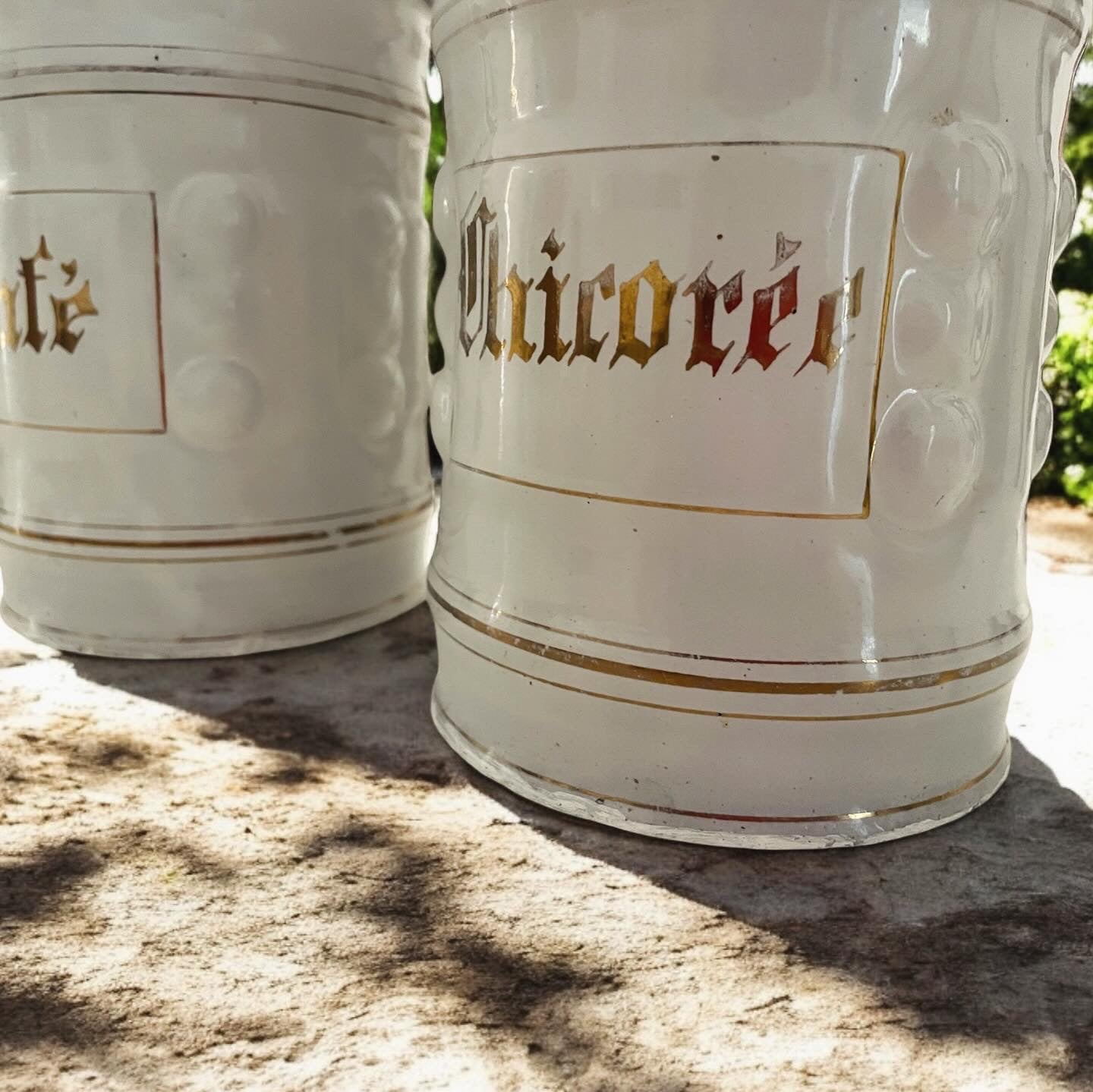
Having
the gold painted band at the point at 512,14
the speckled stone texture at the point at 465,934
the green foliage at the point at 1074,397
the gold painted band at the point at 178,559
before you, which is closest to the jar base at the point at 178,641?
the gold painted band at the point at 178,559

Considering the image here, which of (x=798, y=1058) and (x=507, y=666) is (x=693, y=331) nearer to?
(x=507, y=666)

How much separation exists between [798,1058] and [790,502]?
0.50 m

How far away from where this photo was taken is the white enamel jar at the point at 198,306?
146cm

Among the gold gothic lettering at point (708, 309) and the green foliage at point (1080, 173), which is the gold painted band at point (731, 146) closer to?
the gold gothic lettering at point (708, 309)

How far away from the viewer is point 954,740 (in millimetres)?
1159

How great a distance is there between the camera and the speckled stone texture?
2.63 ft

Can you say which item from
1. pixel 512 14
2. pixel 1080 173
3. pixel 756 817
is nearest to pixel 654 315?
pixel 512 14

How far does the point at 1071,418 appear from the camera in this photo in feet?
10.4

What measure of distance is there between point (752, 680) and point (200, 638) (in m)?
0.91

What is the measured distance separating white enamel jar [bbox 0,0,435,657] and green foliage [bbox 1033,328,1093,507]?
214cm

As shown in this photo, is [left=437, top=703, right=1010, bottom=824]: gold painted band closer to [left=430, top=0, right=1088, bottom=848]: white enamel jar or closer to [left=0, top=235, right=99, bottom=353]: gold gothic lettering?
[left=430, top=0, right=1088, bottom=848]: white enamel jar

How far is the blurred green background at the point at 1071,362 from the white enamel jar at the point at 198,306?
118cm

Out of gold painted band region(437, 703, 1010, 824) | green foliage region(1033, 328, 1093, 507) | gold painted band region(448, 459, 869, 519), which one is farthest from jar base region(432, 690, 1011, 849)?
green foliage region(1033, 328, 1093, 507)

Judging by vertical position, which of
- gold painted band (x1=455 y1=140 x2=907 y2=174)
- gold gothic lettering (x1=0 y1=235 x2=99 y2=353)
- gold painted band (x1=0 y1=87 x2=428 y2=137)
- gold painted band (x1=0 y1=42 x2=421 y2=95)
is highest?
gold painted band (x1=0 y1=42 x2=421 y2=95)
